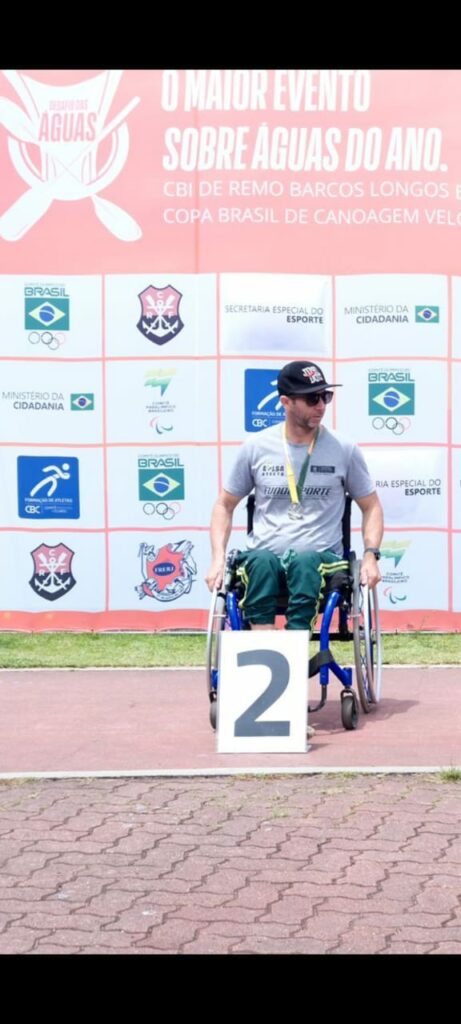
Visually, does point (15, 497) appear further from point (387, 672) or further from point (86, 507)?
point (387, 672)

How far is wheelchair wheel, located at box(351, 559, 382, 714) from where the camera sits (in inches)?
245

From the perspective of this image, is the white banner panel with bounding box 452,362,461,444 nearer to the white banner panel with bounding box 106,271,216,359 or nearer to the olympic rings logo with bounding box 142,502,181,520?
the white banner panel with bounding box 106,271,216,359

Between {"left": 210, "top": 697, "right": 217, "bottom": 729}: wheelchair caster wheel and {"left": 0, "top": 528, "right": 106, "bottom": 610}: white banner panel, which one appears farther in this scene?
{"left": 0, "top": 528, "right": 106, "bottom": 610}: white banner panel

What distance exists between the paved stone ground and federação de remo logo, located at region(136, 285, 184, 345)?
438cm

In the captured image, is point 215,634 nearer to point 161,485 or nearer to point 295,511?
point 295,511

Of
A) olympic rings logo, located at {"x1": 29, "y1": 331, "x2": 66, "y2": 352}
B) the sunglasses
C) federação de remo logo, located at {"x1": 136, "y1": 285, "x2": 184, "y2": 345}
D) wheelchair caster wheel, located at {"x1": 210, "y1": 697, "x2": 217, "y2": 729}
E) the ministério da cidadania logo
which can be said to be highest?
the ministério da cidadania logo

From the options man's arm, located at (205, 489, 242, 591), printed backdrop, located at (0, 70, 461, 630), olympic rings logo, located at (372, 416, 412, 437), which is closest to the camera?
man's arm, located at (205, 489, 242, 591)

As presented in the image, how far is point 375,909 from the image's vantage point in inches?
156

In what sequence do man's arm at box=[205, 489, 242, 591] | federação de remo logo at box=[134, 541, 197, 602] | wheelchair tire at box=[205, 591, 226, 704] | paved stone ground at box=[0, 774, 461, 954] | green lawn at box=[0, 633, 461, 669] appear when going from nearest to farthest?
paved stone ground at box=[0, 774, 461, 954]
wheelchair tire at box=[205, 591, 226, 704]
man's arm at box=[205, 489, 242, 591]
green lawn at box=[0, 633, 461, 669]
federação de remo logo at box=[134, 541, 197, 602]

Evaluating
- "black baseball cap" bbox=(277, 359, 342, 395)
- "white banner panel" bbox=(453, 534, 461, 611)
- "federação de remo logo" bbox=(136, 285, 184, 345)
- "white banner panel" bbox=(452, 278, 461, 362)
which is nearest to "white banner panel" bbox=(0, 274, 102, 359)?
"federação de remo logo" bbox=(136, 285, 184, 345)

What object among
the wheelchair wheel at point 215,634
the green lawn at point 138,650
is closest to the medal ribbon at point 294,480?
the wheelchair wheel at point 215,634

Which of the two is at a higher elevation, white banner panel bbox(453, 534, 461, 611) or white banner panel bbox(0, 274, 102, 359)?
white banner panel bbox(0, 274, 102, 359)
